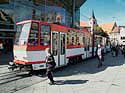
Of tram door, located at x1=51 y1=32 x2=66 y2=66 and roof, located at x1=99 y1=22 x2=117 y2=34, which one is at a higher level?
roof, located at x1=99 y1=22 x2=117 y2=34

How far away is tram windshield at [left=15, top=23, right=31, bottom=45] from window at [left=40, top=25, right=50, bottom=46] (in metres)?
0.85

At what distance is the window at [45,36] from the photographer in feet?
30.9

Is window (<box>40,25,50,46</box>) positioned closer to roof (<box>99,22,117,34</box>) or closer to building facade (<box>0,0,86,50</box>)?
building facade (<box>0,0,86,50</box>)

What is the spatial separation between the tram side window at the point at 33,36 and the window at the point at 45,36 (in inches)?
Answer: 14.2

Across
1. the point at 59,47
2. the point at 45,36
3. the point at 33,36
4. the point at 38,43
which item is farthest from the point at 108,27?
the point at 33,36

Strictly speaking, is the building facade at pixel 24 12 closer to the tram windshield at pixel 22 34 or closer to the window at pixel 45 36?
the window at pixel 45 36

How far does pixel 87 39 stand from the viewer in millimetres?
17281

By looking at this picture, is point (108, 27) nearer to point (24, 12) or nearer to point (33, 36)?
point (24, 12)

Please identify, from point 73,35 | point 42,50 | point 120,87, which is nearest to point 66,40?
point 73,35

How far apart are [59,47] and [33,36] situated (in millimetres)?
2331

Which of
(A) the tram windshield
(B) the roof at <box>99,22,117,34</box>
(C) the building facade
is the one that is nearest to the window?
(A) the tram windshield

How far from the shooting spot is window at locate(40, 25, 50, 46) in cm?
943

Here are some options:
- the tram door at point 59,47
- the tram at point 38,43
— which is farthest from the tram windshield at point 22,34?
the tram door at point 59,47

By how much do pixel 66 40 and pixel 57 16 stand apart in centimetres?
2111
